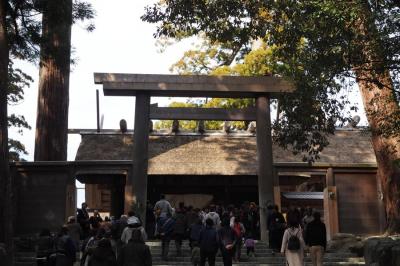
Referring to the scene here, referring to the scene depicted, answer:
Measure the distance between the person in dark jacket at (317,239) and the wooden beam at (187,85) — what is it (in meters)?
5.90

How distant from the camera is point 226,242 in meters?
12.0

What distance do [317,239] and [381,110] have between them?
3239 millimetres

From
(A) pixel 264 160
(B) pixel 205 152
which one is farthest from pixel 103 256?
(B) pixel 205 152

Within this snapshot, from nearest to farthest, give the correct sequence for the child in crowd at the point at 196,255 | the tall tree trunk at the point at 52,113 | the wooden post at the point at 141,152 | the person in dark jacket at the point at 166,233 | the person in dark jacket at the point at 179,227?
the child in crowd at the point at 196,255 < the person in dark jacket at the point at 166,233 < the person in dark jacket at the point at 179,227 < the wooden post at the point at 141,152 < the tall tree trunk at the point at 52,113

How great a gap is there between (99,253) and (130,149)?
44.6 feet

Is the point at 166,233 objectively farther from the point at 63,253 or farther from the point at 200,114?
the point at 200,114

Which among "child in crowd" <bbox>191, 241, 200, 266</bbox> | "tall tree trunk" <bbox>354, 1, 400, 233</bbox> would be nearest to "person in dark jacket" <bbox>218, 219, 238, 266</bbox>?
"child in crowd" <bbox>191, 241, 200, 266</bbox>

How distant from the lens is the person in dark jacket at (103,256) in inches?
330

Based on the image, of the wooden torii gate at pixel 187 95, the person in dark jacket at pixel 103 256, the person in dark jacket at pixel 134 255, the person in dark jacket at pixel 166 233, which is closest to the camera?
the person in dark jacket at pixel 103 256

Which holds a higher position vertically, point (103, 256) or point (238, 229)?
point (238, 229)

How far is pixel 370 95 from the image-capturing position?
16.2 metres

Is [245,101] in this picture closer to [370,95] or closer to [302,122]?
[370,95]

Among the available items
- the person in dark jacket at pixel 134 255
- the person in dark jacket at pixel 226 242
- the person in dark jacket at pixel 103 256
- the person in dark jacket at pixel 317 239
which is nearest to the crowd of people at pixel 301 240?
the person in dark jacket at pixel 317 239

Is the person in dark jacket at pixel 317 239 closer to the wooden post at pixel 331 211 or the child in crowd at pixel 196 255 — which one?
the child in crowd at pixel 196 255
